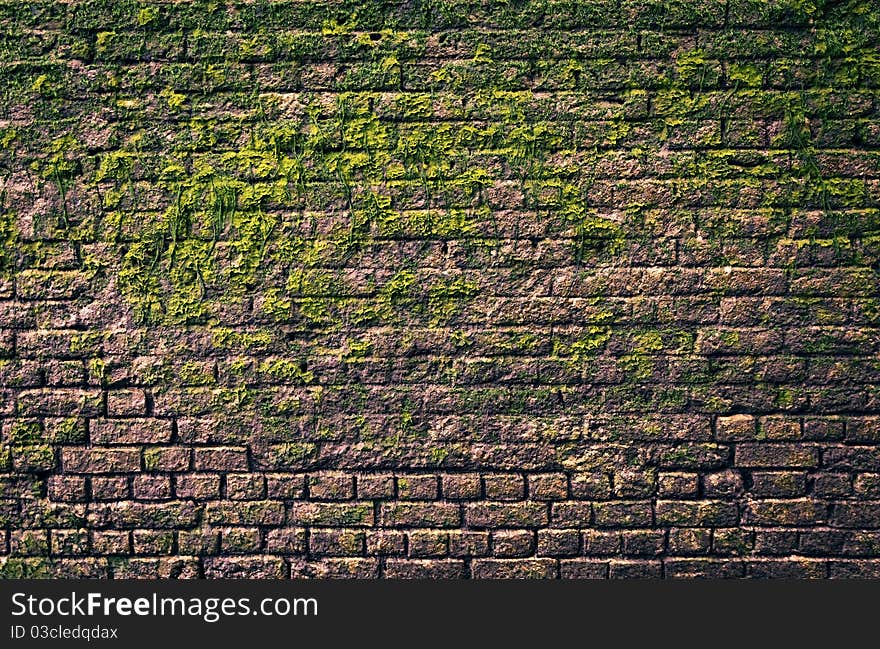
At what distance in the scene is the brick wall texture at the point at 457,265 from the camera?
2.30m

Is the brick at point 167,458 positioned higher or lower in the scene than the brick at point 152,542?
higher

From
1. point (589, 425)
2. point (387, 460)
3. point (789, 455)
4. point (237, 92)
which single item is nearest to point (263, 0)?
point (237, 92)

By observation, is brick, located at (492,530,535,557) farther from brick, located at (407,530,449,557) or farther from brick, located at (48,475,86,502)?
brick, located at (48,475,86,502)

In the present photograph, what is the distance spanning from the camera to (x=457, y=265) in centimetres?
232

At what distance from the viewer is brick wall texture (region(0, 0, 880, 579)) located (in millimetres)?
2297

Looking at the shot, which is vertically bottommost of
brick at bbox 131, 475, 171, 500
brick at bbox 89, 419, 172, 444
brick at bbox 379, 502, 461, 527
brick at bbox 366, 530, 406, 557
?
brick at bbox 366, 530, 406, 557

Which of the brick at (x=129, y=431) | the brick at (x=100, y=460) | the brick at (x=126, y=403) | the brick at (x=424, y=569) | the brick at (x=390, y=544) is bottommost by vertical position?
the brick at (x=424, y=569)

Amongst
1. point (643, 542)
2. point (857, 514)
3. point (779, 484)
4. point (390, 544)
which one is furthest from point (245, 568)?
point (857, 514)

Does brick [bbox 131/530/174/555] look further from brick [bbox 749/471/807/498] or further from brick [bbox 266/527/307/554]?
brick [bbox 749/471/807/498]

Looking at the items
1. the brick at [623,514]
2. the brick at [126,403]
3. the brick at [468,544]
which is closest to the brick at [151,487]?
the brick at [126,403]

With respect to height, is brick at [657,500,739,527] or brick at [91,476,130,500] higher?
brick at [91,476,130,500]

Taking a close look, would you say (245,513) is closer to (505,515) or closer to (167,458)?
(167,458)

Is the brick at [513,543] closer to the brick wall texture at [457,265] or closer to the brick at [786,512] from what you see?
the brick wall texture at [457,265]

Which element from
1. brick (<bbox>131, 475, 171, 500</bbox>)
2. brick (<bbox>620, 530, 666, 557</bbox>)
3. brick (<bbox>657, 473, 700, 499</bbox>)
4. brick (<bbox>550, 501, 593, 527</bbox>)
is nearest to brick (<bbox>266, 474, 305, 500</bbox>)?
brick (<bbox>131, 475, 171, 500</bbox>)
